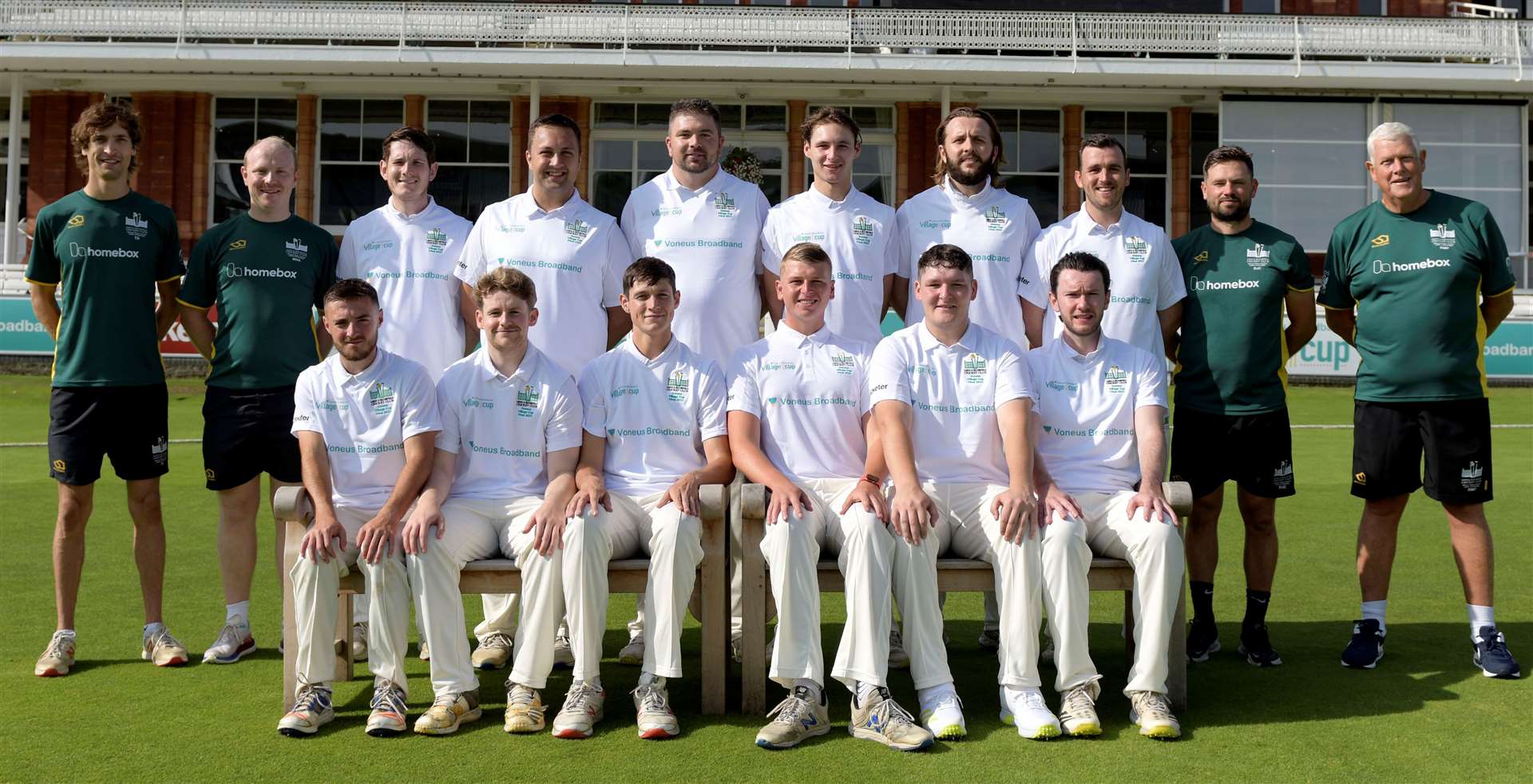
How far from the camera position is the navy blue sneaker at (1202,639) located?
18.2 feet

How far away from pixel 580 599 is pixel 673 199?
6.68 ft

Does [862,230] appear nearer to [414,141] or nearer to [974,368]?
[974,368]

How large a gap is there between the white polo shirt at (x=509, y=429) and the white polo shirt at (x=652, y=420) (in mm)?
111

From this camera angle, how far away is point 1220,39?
24500 millimetres

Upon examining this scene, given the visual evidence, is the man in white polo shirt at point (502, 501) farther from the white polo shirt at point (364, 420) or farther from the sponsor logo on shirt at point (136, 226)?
the sponsor logo on shirt at point (136, 226)

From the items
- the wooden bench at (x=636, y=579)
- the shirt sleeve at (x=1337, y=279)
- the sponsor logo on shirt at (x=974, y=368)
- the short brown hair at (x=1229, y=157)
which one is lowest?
the wooden bench at (x=636, y=579)

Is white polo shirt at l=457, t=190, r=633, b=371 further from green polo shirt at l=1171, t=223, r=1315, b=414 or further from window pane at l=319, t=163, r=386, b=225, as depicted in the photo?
window pane at l=319, t=163, r=386, b=225

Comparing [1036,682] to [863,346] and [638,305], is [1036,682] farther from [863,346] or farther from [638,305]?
[638,305]

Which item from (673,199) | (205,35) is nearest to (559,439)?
(673,199)

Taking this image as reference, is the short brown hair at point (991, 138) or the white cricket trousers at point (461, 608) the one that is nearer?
the white cricket trousers at point (461, 608)

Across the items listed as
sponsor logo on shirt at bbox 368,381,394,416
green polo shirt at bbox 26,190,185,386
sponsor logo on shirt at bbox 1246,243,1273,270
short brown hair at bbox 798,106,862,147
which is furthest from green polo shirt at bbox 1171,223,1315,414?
green polo shirt at bbox 26,190,185,386

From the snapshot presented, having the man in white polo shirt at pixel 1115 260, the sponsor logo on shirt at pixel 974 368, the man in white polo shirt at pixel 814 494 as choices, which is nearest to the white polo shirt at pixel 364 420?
the man in white polo shirt at pixel 814 494

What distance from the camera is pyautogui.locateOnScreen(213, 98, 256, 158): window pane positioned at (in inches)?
1037

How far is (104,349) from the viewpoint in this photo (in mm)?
5473
